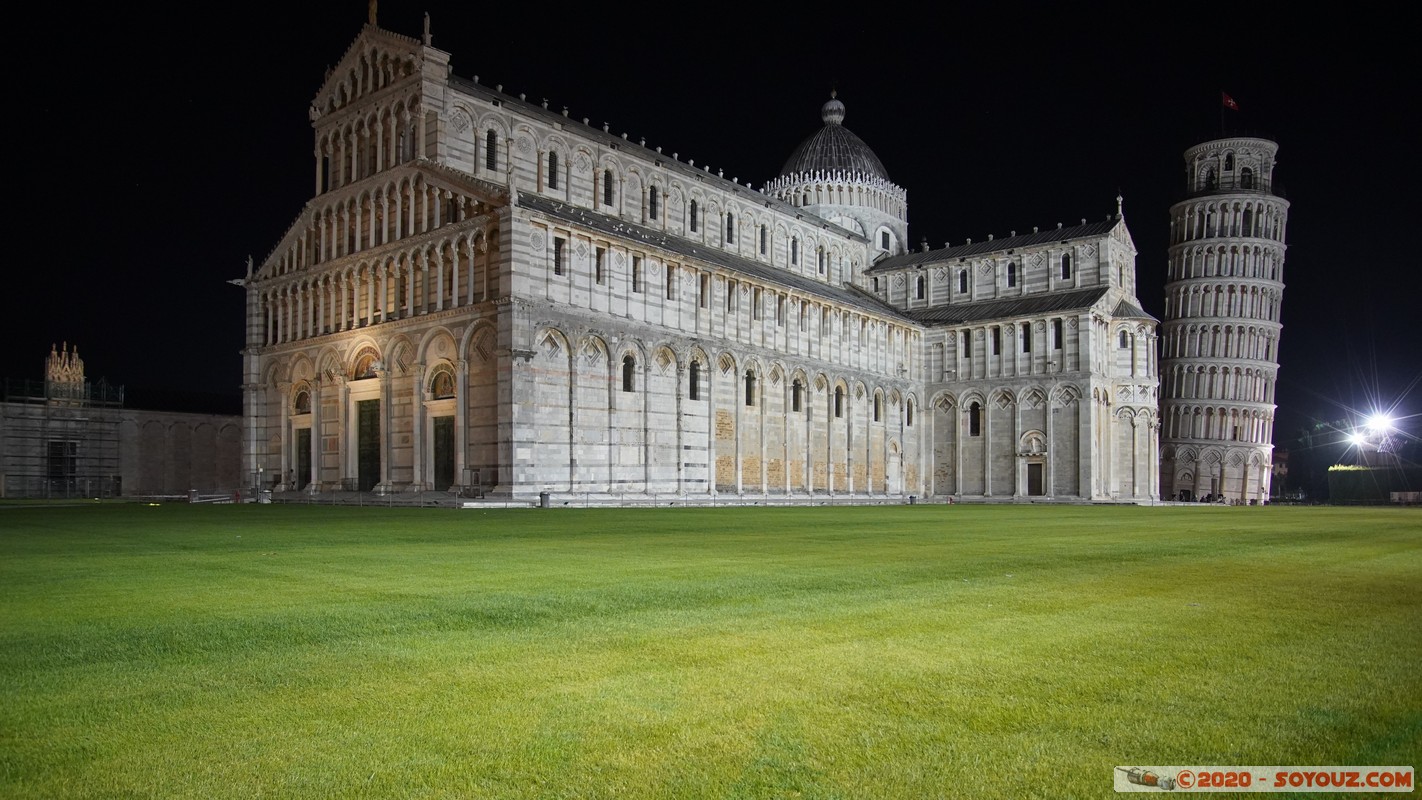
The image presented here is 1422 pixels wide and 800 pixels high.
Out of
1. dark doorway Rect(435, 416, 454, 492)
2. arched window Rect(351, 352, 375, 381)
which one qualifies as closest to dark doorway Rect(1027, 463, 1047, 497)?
dark doorway Rect(435, 416, 454, 492)

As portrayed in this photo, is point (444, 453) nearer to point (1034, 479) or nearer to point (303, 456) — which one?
point (303, 456)

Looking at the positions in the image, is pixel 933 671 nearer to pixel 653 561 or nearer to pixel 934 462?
pixel 653 561

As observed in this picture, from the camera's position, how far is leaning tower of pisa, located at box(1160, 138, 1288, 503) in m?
85.8

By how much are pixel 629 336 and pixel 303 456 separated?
19771mm

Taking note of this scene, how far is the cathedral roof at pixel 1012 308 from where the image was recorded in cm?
6581

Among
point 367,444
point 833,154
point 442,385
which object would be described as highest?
point 833,154

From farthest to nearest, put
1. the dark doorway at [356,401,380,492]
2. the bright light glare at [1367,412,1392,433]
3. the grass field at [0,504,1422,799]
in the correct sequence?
1. the bright light glare at [1367,412,1392,433]
2. the dark doorway at [356,401,380,492]
3. the grass field at [0,504,1422,799]

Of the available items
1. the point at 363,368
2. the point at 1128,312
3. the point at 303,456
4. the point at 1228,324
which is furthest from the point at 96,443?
the point at 1228,324

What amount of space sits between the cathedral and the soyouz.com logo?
3642cm

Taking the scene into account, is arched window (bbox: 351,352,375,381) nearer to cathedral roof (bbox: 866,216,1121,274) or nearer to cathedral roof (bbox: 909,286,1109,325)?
cathedral roof (bbox: 909,286,1109,325)

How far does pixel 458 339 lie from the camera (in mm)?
43875

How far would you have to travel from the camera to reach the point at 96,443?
62.7 metres

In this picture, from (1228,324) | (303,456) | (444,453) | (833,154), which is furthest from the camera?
(1228,324)

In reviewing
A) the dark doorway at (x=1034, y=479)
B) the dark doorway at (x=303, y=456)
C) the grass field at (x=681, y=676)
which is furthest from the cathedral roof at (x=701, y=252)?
the grass field at (x=681, y=676)
